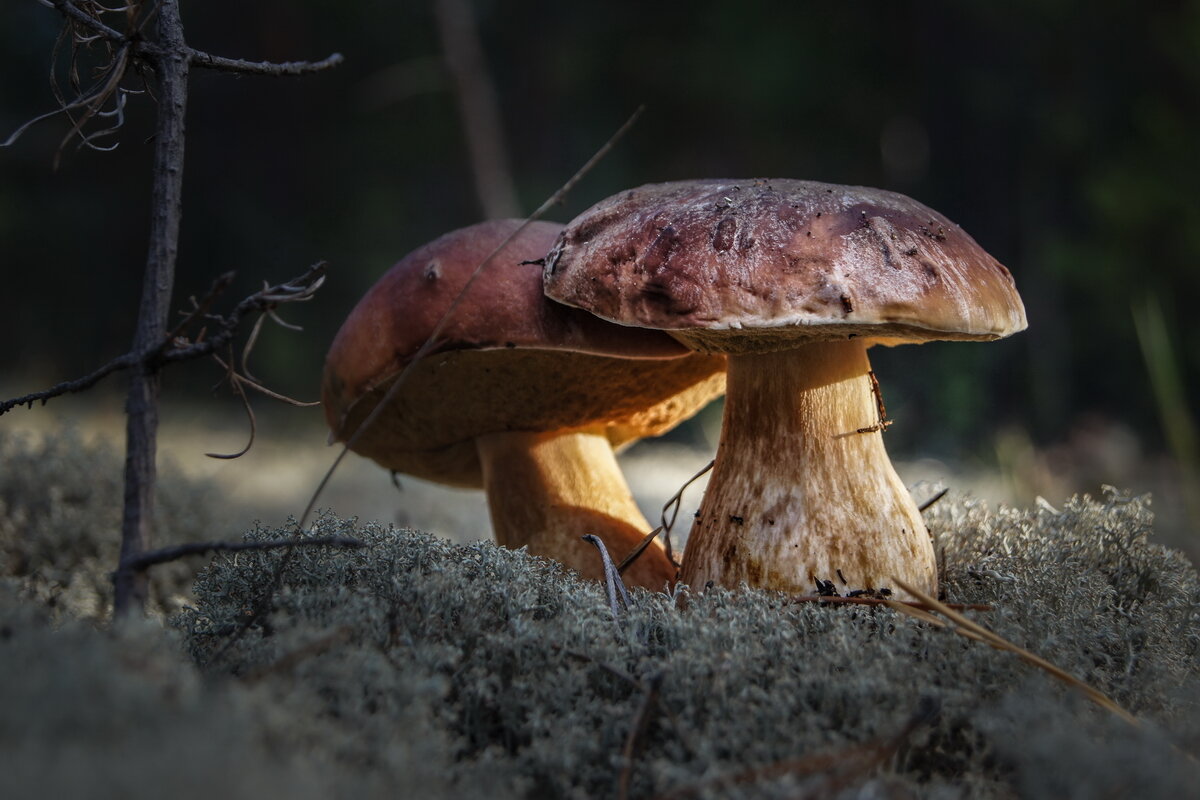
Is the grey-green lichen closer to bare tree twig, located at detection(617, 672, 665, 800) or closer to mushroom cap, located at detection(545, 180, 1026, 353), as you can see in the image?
bare tree twig, located at detection(617, 672, 665, 800)

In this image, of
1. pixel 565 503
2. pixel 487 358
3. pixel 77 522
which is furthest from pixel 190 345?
pixel 77 522

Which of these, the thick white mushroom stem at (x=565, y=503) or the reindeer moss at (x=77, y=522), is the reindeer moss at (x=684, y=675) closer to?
the thick white mushroom stem at (x=565, y=503)

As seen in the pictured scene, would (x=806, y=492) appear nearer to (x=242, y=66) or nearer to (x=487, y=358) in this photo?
(x=487, y=358)

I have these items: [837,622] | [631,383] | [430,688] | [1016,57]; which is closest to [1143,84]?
[1016,57]

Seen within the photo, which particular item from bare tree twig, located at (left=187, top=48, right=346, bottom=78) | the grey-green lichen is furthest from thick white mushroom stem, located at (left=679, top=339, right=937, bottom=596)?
bare tree twig, located at (left=187, top=48, right=346, bottom=78)

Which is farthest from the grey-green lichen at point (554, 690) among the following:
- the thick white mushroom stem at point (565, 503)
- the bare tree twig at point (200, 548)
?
the thick white mushroom stem at point (565, 503)

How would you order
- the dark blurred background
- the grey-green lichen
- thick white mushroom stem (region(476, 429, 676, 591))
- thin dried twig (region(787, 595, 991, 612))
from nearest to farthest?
the grey-green lichen < thin dried twig (region(787, 595, 991, 612)) < thick white mushroom stem (region(476, 429, 676, 591)) < the dark blurred background
